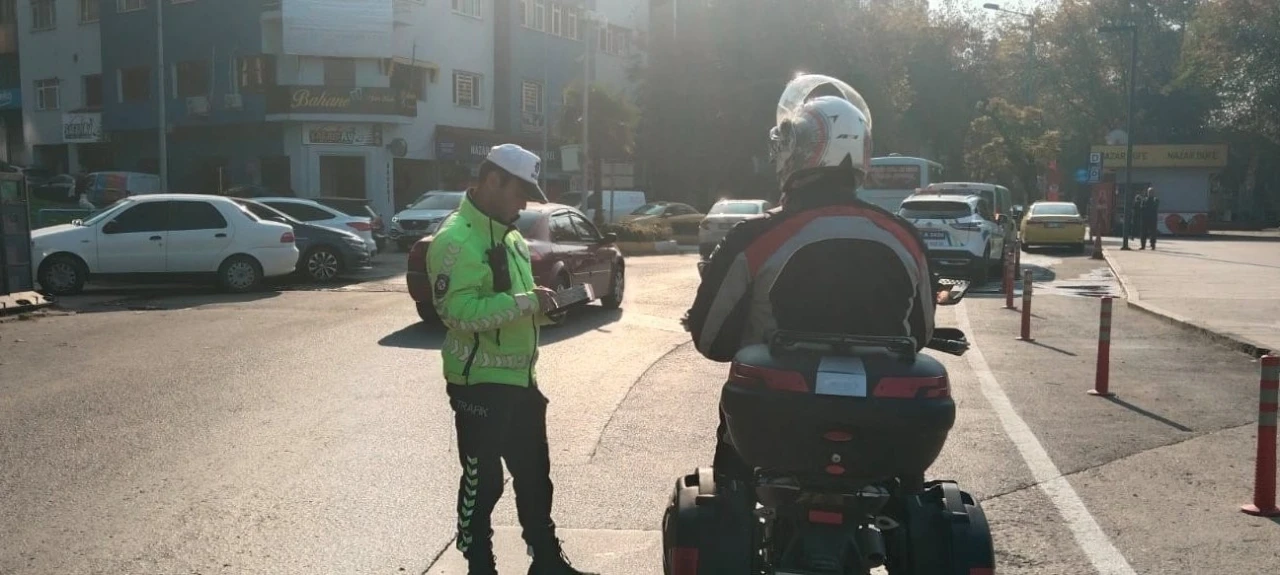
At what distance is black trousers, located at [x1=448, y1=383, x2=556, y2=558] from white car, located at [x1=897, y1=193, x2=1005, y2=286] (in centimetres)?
1642

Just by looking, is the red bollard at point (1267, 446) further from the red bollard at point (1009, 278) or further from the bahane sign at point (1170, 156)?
the bahane sign at point (1170, 156)

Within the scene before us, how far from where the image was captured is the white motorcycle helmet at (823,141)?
3.50 meters

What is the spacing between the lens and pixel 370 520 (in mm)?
5680

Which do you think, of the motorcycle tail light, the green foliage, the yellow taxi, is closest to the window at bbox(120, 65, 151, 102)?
the green foliage

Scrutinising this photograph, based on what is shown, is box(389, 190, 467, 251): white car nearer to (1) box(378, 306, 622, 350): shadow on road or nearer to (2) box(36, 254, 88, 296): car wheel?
(2) box(36, 254, 88, 296): car wheel

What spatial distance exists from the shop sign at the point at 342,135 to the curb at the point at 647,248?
520 inches

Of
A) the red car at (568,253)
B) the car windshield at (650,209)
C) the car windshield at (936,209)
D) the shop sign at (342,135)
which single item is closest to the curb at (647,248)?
the car windshield at (650,209)

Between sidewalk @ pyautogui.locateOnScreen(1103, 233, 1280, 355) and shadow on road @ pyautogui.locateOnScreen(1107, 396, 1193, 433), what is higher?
shadow on road @ pyautogui.locateOnScreen(1107, 396, 1193, 433)

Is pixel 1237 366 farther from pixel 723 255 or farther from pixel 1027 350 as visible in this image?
pixel 723 255

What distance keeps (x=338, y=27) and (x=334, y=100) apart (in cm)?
242

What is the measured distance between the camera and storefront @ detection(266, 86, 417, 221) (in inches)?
1527

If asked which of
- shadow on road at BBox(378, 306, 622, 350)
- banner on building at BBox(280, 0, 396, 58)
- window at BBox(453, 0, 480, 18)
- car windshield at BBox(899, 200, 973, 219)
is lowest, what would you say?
shadow on road at BBox(378, 306, 622, 350)

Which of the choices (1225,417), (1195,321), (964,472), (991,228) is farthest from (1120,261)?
(964,472)

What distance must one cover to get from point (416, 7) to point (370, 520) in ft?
122
